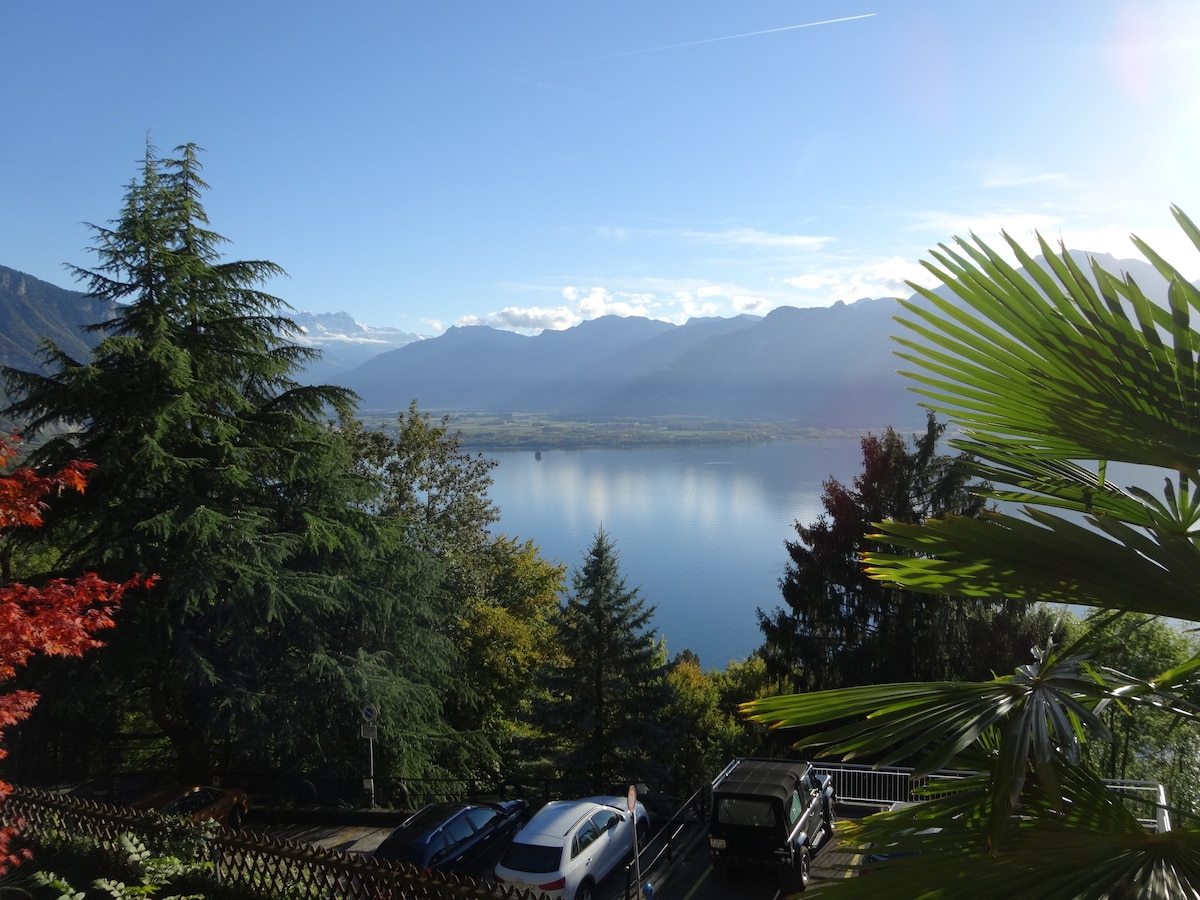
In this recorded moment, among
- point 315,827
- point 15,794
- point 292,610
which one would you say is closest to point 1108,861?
point 15,794

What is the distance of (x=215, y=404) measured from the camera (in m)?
14.3

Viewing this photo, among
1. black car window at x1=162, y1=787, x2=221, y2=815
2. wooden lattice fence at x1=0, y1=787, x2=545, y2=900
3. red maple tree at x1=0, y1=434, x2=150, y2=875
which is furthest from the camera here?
black car window at x1=162, y1=787, x2=221, y2=815

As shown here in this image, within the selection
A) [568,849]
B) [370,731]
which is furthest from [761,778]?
[370,731]

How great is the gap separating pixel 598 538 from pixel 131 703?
32.2 ft

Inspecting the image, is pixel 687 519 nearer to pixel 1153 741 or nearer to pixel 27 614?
pixel 1153 741

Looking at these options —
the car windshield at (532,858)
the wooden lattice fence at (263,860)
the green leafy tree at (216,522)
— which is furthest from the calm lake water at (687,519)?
the wooden lattice fence at (263,860)

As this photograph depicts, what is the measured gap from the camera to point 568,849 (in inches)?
350

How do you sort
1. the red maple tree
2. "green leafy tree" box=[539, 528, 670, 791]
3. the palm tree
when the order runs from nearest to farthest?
the palm tree < the red maple tree < "green leafy tree" box=[539, 528, 670, 791]

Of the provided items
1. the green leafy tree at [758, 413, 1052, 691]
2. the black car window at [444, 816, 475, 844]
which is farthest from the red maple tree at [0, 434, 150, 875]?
the green leafy tree at [758, 413, 1052, 691]

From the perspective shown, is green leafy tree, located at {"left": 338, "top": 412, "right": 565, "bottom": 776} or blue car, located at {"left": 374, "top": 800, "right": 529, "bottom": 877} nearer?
blue car, located at {"left": 374, "top": 800, "right": 529, "bottom": 877}

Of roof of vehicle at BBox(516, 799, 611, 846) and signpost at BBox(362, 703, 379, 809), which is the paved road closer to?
roof of vehicle at BBox(516, 799, 611, 846)

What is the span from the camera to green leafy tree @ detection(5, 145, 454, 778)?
40.8ft

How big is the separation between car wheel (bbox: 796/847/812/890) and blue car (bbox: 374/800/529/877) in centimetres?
382

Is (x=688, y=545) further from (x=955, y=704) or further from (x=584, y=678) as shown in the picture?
(x=955, y=704)
